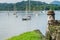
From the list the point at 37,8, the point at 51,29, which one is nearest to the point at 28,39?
the point at 51,29

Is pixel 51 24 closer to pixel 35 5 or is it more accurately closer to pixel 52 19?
pixel 52 19

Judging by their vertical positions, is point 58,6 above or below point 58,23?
below

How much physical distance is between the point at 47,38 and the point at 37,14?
3910 inches

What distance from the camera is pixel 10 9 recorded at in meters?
142

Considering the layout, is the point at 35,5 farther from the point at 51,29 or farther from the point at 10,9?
the point at 51,29

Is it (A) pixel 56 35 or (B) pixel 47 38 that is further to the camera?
(B) pixel 47 38

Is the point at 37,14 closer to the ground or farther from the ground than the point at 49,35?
closer to the ground

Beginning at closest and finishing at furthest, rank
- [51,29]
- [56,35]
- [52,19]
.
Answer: [56,35]
[51,29]
[52,19]

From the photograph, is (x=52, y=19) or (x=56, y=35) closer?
(x=56, y=35)

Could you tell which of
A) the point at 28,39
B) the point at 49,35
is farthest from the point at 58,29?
the point at 28,39

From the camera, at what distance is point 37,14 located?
111750 millimetres

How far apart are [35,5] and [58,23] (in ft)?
349

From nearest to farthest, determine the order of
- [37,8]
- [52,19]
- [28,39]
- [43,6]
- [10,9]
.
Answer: [52,19], [28,39], [43,6], [37,8], [10,9]

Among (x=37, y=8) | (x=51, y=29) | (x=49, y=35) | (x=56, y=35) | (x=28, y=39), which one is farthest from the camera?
(x=37, y=8)
